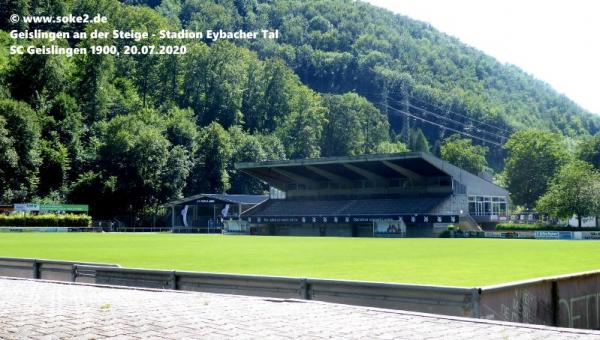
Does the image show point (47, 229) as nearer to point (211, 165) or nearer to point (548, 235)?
point (211, 165)

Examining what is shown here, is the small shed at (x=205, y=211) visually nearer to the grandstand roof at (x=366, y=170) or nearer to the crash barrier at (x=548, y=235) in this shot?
the grandstand roof at (x=366, y=170)

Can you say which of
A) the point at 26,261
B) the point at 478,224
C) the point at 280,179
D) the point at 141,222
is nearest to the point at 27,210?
the point at 141,222

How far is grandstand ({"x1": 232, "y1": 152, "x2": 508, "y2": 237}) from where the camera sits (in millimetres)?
72000

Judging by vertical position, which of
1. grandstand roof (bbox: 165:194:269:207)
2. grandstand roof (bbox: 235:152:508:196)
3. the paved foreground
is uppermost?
grandstand roof (bbox: 235:152:508:196)

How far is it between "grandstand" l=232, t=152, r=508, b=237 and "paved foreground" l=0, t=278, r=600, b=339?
59482 millimetres

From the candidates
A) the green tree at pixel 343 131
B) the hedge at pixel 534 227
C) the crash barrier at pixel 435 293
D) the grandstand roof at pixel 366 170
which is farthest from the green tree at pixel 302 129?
the crash barrier at pixel 435 293

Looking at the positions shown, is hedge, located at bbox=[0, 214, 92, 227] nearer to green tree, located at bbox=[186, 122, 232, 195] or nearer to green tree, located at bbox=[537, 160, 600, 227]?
green tree, located at bbox=[186, 122, 232, 195]

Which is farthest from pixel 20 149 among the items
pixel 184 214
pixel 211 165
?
pixel 211 165

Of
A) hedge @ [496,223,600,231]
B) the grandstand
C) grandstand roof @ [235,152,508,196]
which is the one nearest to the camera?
hedge @ [496,223,600,231]

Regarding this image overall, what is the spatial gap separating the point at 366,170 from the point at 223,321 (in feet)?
231

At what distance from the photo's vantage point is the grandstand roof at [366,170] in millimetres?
73188

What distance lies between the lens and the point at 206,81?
136 meters

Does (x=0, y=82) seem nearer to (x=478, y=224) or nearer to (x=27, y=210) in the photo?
(x=27, y=210)

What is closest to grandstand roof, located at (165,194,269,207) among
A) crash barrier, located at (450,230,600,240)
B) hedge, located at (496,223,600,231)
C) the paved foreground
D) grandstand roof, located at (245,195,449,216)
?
grandstand roof, located at (245,195,449,216)
